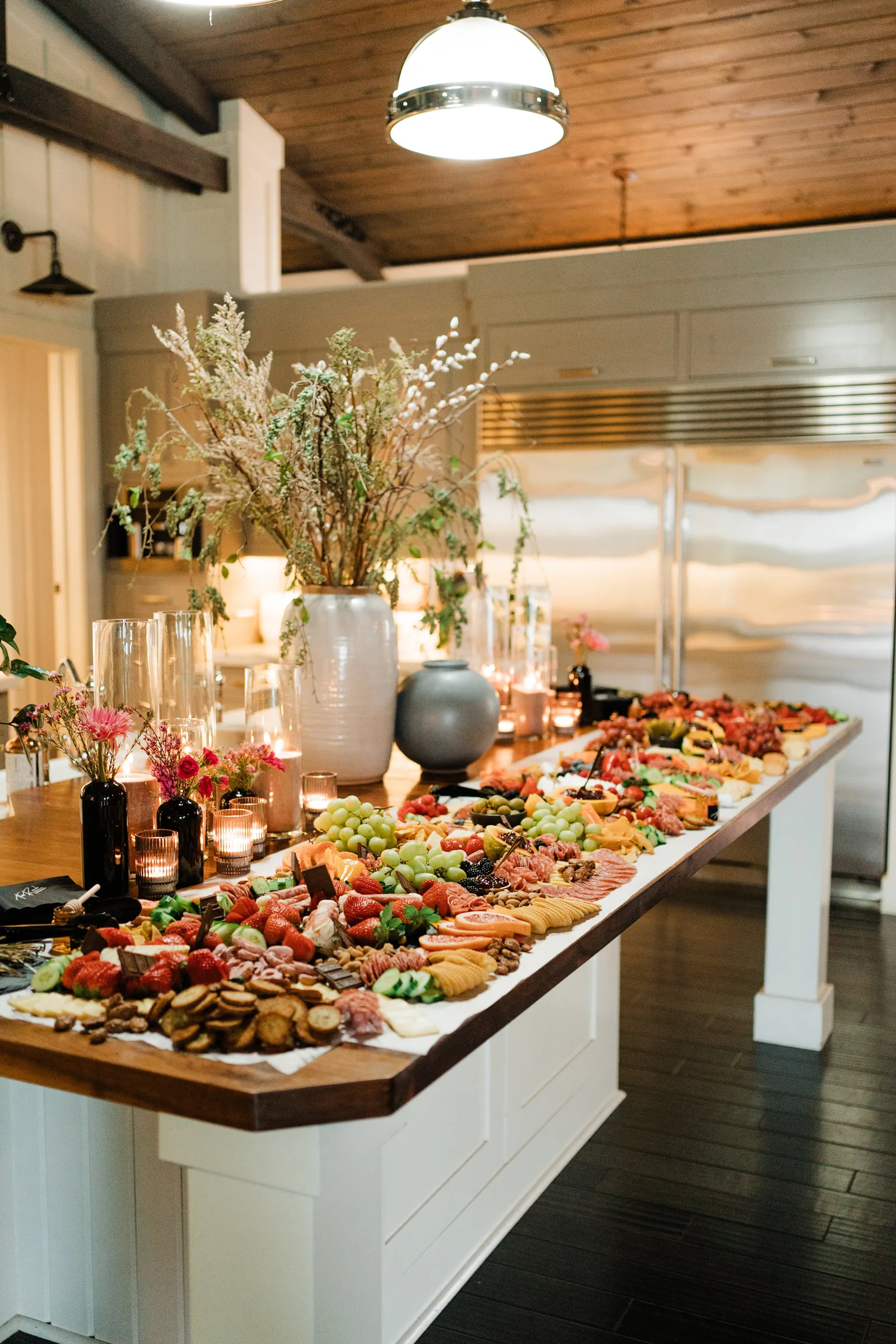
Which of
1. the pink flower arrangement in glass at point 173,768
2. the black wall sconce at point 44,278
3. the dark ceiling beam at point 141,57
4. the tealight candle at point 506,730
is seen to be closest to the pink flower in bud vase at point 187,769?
the pink flower arrangement in glass at point 173,768

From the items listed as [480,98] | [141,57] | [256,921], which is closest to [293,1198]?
[256,921]

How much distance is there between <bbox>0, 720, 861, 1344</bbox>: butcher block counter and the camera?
108 cm

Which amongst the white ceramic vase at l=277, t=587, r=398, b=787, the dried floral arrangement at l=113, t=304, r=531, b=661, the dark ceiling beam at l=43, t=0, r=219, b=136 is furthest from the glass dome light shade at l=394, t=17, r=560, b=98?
the dark ceiling beam at l=43, t=0, r=219, b=136

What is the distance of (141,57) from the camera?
5461mm

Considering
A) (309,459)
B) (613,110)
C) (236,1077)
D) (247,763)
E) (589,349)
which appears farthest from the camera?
(613,110)

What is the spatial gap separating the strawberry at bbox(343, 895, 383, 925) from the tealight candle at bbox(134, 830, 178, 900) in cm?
33

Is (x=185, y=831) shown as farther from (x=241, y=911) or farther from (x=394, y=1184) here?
(x=394, y=1184)

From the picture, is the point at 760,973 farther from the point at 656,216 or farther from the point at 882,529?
the point at 656,216

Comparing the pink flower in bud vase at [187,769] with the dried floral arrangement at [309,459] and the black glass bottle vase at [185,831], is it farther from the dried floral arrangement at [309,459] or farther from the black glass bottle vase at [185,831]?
the dried floral arrangement at [309,459]

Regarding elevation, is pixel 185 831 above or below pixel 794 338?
below

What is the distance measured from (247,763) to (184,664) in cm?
20

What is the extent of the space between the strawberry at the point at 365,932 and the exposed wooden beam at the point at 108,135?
4567 mm

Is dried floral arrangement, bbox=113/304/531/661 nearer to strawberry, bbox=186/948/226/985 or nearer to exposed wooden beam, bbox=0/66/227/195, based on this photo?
strawberry, bbox=186/948/226/985

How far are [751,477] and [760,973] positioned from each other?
1.94 m
